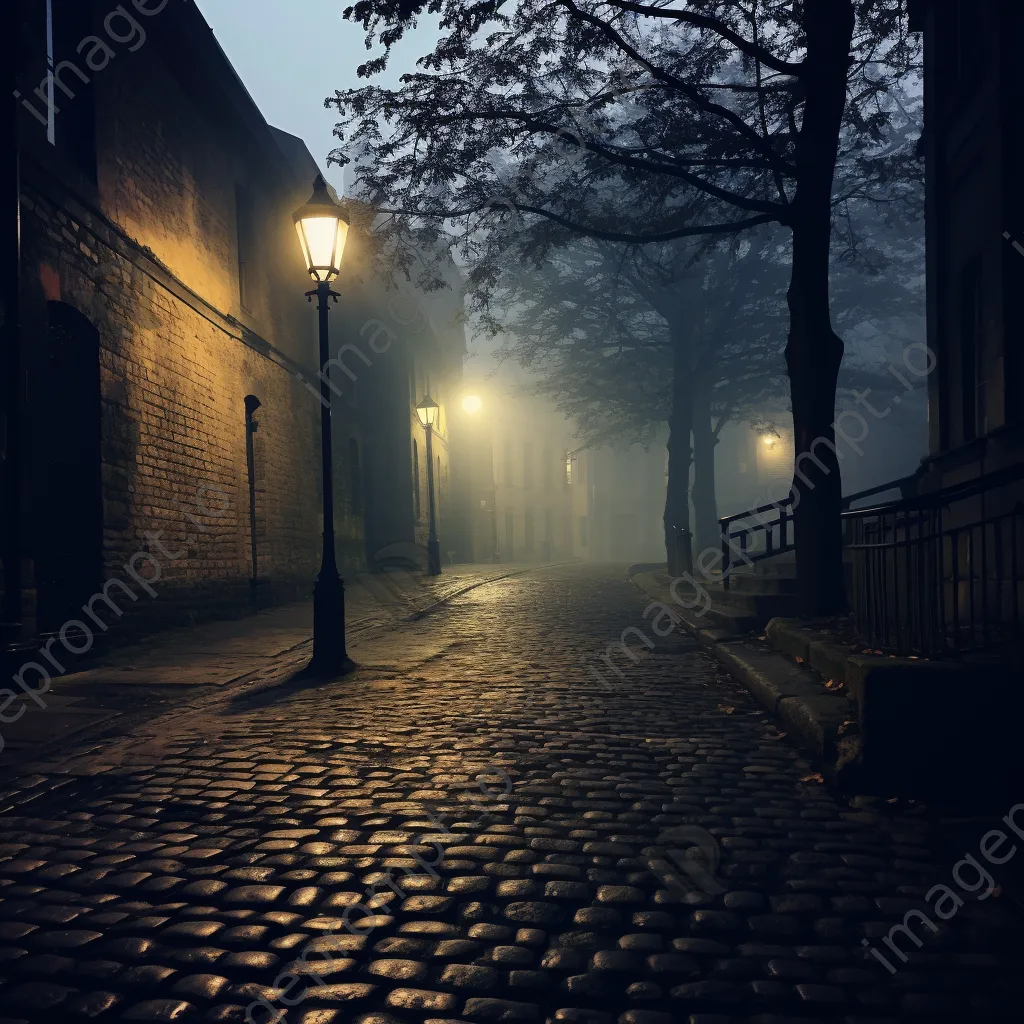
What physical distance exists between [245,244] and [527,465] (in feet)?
115

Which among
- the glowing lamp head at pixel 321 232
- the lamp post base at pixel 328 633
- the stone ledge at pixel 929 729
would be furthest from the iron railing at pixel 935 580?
the glowing lamp head at pixel 321 232

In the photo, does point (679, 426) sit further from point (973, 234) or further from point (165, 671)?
point (165, 671)

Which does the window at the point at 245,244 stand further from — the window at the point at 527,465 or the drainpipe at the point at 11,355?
the window at the point at 527,465

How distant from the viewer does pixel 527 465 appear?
50.1 m

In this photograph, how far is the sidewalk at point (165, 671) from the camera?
5.90 m

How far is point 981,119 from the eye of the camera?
904 centimetres

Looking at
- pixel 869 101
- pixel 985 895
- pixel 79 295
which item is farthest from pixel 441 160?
pixel 985 895

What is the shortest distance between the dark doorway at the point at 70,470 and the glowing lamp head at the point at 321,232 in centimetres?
242

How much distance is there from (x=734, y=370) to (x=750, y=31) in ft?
48.8

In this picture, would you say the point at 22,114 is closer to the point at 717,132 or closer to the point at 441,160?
the point at 441,160

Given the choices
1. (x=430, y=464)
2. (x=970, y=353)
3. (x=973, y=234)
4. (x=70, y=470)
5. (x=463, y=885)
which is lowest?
(x=463, y=885)

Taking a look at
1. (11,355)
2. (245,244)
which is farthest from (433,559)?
(11,355)

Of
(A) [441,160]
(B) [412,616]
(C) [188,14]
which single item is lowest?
(B) [412,616]

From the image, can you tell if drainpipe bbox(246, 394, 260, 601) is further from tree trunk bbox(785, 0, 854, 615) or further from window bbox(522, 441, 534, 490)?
→ window bbox(522, 441, 534, 490)
